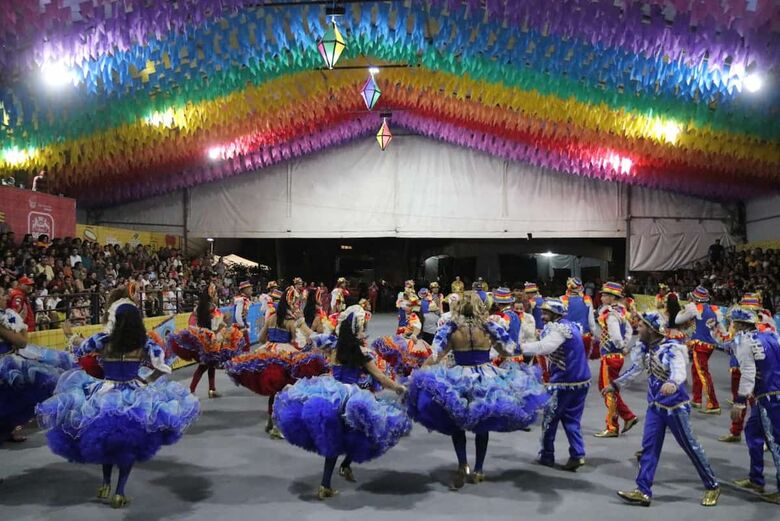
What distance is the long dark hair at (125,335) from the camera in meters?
5.47

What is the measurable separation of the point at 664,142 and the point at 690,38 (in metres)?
7.33

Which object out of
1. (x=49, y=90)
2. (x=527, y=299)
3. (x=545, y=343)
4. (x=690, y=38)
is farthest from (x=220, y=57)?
(x=545, y=343)

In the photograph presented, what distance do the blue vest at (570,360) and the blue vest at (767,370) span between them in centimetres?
145

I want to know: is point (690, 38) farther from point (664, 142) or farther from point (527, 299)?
point (664, 142)

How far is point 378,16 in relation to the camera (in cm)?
1314

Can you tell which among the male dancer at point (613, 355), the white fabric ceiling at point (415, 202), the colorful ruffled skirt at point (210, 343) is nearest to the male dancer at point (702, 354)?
the male dancer at point (613, 355)

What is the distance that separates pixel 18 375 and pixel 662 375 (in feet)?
19.1

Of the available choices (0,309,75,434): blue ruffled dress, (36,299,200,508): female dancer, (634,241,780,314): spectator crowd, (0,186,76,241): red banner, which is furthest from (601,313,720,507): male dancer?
(0,186,76,241): red banner

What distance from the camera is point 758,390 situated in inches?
227

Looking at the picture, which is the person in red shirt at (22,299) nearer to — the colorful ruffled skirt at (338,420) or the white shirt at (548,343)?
the colorful ruffled skirt at (338,420)

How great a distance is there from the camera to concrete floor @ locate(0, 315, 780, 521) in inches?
211

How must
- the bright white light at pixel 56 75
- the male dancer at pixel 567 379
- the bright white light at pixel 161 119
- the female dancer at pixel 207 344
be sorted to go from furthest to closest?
the bright white light at pixel 161 119
the bright white light at pixel 56 75
the female dancer at pixel 207 344
the male dancer at pixel 567 379

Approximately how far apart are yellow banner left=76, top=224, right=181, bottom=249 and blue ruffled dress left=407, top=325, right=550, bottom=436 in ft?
52.7

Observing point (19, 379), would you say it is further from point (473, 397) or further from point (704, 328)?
Result: point (704, 328)
